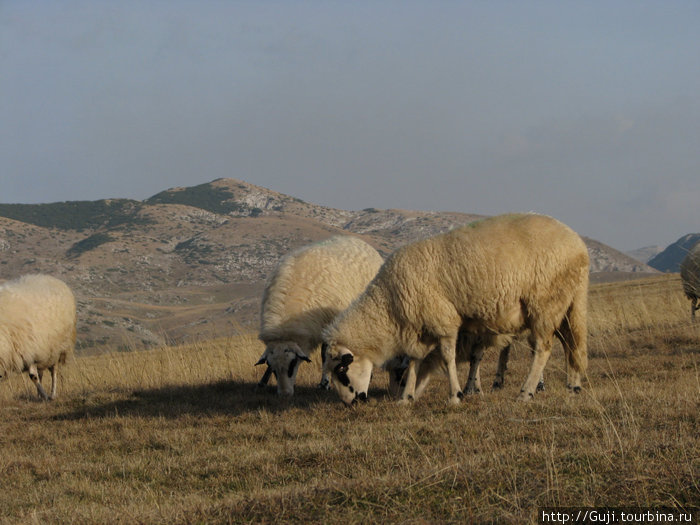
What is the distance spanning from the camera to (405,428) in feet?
23.1

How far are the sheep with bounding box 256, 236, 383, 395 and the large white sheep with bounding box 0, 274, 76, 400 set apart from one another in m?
Result: 4.79

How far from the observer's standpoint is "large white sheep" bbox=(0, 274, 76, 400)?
12.6m

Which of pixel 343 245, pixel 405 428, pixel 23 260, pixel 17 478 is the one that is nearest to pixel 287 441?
pixel 405 428

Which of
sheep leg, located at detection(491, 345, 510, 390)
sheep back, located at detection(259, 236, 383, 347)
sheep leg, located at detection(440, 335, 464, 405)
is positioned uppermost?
sheep back, located at detection(259, 236, 383, 347)

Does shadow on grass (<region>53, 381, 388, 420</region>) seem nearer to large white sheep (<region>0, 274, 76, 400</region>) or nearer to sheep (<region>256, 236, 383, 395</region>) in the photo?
sheep (<region>256, 236, 383, 395</region>)

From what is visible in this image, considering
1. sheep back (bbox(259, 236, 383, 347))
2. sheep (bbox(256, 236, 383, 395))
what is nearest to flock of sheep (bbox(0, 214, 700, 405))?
sheep (bbox(256, 236, 383, 395))

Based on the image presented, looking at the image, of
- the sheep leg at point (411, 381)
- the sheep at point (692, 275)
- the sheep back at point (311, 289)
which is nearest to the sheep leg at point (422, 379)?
the sheep leg at point (411, 381)

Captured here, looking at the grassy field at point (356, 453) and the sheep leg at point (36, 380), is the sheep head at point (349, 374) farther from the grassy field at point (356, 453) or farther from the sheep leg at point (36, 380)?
the sheep leg at point (36, 380)

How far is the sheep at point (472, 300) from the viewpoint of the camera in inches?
339

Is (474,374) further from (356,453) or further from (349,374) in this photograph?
(356,453)

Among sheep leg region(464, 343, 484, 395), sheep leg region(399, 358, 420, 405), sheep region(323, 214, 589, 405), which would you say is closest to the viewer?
sheep region(323, 214, 589, 405)

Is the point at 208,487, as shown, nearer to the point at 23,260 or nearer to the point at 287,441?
the point at 287,441

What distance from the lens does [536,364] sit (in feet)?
28.2

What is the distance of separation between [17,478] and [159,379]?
7029 millimetres
